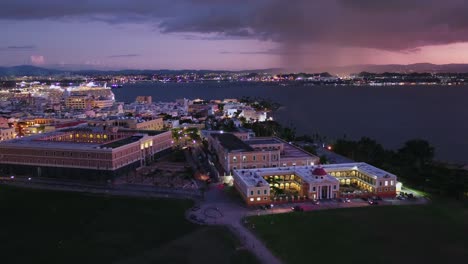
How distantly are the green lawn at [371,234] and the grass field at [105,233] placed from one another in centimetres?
226

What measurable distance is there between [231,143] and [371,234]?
15.4 metres

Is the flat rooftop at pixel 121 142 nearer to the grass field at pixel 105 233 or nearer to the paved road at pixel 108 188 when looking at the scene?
the paved road at pixel 108 188

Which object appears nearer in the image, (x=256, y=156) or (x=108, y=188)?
(x=108, y=188)

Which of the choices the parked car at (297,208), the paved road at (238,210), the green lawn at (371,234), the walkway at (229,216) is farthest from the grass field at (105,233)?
the parked car at (297,208)

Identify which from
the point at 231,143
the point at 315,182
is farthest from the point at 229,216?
the point at 231,143

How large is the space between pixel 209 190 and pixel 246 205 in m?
3.62

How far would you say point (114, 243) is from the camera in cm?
1766

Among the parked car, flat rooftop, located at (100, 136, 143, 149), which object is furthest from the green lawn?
flat rooftop, located at (100, 136, 143, 149)

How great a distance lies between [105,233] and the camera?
61.7 feet

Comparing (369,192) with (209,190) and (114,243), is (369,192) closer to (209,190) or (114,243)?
(209,190)

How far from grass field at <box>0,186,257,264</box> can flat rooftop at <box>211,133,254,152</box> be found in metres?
8.27

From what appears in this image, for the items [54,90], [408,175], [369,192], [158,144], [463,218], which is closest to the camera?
[463,218]

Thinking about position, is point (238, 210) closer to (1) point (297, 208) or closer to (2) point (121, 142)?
(1) point (297, 208)

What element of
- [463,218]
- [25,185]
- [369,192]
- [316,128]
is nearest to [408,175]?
[369,192]
